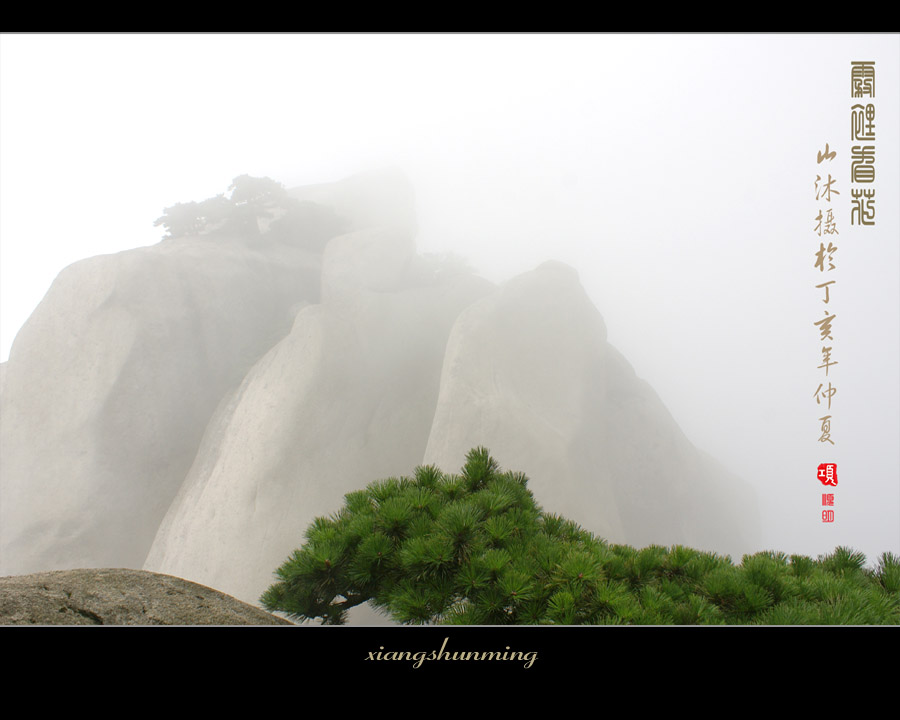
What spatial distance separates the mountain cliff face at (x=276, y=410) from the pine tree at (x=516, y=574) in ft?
17.5

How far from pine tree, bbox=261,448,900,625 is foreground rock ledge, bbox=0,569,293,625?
0.79 feet

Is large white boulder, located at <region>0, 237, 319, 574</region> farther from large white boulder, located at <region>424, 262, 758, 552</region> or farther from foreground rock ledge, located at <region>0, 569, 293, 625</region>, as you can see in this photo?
foreground rock ledge, located at <region>0, 569, 293, 625</region>

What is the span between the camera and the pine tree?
65.4 inches

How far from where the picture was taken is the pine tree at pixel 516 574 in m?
1.66

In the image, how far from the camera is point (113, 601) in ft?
6.66

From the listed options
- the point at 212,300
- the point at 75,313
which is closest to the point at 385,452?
the point at 212,300

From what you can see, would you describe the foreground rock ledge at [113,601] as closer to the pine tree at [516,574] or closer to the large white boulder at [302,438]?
the pine tree at [516,574]

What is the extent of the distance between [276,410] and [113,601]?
6.24 metres
